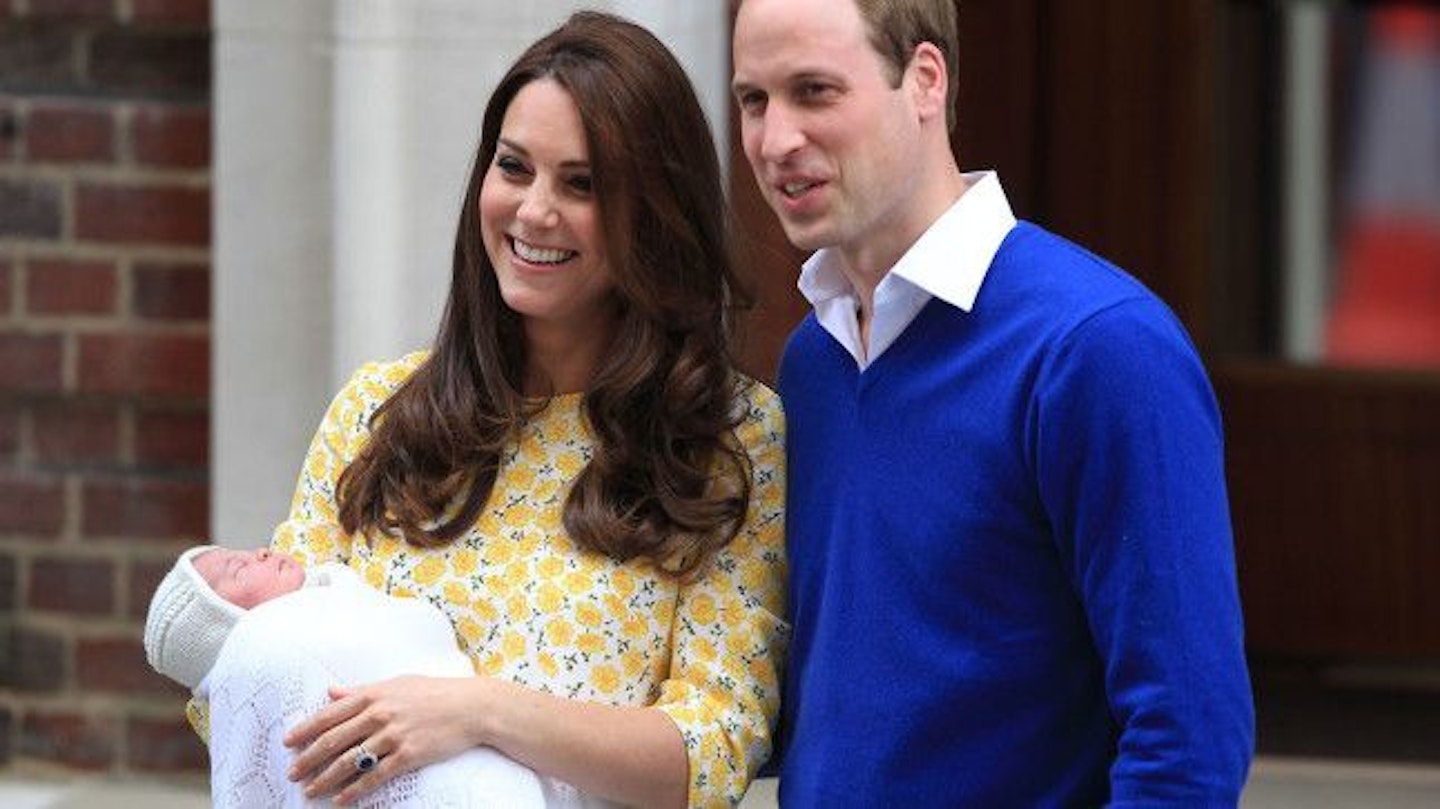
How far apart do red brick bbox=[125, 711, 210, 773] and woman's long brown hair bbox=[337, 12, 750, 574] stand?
213 centimetres

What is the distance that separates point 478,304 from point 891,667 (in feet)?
2.30

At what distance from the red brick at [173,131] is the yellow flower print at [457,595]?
7.11 feet

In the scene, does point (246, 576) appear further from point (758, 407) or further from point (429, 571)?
point (758, 407)

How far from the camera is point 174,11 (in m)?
5.08

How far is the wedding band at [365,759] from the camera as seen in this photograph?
292cm

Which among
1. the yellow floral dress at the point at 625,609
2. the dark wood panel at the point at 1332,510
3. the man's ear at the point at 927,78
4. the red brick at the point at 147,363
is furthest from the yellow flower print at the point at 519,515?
the dark wood panel at the point at 1332,510

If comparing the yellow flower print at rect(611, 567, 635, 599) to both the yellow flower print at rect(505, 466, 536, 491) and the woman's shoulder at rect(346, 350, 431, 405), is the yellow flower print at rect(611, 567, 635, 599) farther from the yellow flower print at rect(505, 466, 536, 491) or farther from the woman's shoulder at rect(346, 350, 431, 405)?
the woman's shoulder at rect(346, 350, 431, 405)

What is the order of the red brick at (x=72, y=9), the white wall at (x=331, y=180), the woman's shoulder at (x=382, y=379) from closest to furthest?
1. the woman's shoulder at (x=382, y=379)
2. the white wall at (x=331, y=180)
3. the red brick at (x=72, y=9)

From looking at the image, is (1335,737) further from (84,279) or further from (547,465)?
(547,465)

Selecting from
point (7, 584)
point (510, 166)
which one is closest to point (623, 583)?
point (510, 166)

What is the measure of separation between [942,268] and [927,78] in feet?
0.63

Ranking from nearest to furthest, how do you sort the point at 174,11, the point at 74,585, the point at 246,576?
the point at 246,576 < the point at 174,11 < the point at 74,585

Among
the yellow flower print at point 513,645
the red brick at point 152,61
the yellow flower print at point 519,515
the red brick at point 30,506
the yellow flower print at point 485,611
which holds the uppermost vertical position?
the red brick at point 152,61

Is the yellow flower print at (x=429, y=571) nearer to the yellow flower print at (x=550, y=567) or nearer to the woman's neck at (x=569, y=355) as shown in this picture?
the yellow flower print at (x=550, y=567)
